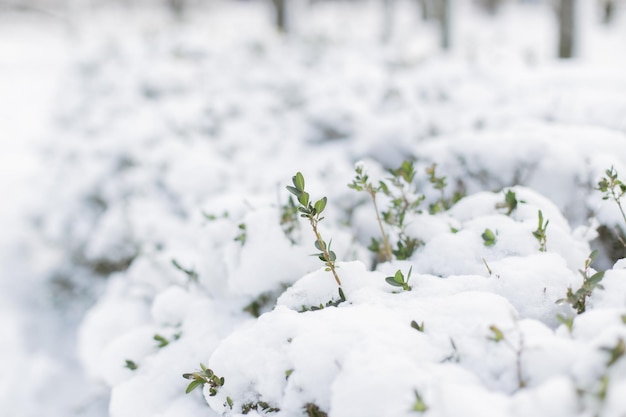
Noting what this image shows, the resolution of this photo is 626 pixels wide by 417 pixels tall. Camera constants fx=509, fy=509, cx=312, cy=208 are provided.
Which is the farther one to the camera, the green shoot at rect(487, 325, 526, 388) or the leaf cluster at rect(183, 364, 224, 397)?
the leaf cluster at rect(183, 364, 224, 397)

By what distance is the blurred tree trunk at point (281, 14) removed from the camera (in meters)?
9.21

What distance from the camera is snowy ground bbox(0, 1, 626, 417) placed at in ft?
3.86

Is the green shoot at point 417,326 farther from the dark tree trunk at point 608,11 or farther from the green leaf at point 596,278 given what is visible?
the dark tree trunk at point 608,11

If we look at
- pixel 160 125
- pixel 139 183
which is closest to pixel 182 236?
pixel 139 183

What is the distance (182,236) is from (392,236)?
4.69 feet

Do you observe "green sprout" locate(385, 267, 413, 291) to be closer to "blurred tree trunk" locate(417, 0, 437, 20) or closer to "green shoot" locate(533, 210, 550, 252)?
"green shoot" locate(533, 210, 550, 252)

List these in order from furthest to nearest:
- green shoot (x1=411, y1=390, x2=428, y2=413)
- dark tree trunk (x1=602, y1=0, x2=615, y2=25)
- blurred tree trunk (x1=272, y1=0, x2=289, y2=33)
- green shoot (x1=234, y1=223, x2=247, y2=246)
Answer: dark tree trunk (x1=602, y1=0, x2=615, y2=25) < blurred tree trunk (x1=272, y1=0, x2=289, y2=33) < green shoot (x1=234, y1=223, x2=247, y2=246) < green shoot (x1=411, y1=390, x2=428, y2=413)

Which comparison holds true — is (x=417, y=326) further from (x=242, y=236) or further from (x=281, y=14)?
(x=281, y=14)

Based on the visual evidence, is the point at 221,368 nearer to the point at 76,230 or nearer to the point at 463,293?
the point at 463,293

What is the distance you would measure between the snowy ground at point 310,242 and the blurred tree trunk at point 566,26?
0.50 feet

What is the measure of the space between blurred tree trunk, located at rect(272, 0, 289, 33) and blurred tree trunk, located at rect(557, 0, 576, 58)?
506 cm

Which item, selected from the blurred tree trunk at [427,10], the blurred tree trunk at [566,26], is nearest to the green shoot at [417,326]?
the blurred tree trunk at [566,26]

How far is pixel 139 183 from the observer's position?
3.79 meters

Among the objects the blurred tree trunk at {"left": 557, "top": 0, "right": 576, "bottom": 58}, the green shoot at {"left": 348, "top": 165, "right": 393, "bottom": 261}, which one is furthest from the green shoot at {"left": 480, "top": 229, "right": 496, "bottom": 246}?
the blurred tree trunk at {"left": 557, "top": 0, "right": 576, "bottom": 58}
